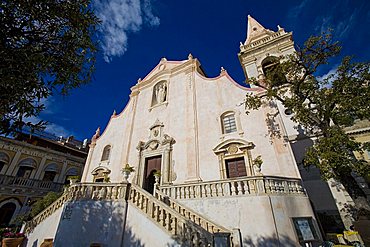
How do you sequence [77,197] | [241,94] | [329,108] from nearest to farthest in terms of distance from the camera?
[77,197] < [329,108] < [241,94]

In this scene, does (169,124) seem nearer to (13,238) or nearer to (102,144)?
(102,144)

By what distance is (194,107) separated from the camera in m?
13.3

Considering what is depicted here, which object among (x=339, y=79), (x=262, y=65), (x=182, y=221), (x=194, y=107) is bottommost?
(x=182, y=221)

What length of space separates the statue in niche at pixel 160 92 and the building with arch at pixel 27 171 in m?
11.3

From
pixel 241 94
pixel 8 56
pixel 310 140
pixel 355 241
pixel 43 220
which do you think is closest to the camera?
pixel 8 56

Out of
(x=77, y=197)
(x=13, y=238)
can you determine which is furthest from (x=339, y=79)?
(x=13, y=238)

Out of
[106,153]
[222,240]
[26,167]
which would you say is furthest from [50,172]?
[222,240]

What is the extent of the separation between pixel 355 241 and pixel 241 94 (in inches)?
348

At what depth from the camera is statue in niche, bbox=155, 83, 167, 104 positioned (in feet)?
51.6

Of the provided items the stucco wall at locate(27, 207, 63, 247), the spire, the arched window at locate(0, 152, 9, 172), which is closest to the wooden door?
the stucco wall at locate(27, 207, 63, 247)

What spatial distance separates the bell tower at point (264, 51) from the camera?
53.5ft

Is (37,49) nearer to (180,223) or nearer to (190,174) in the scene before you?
(180,223)

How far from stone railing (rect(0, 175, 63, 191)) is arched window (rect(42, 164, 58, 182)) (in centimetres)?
68

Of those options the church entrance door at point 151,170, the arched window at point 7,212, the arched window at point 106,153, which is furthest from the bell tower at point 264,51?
the arched window at point 7,212
